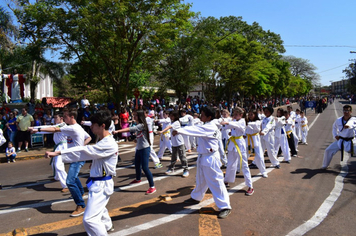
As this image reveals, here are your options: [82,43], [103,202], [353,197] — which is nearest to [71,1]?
[82,43]

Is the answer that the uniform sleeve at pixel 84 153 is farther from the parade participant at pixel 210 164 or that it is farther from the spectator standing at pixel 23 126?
the spectator standing at pixel 23 126

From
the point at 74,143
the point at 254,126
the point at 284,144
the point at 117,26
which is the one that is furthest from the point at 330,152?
the point at 117,26

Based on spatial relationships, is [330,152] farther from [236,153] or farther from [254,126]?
[236,153]

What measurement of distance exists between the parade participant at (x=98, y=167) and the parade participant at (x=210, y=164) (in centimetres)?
140

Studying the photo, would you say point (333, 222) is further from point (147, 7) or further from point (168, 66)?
point (168, 66)

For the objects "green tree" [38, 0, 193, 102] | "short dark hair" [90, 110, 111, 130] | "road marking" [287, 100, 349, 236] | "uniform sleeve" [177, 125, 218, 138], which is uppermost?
"green tree" [38, 0, 193, 102]

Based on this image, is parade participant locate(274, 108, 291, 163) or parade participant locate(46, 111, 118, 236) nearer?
parade participant locate(46, 111, 118, 236)

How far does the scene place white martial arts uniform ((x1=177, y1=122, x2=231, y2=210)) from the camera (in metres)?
5.30

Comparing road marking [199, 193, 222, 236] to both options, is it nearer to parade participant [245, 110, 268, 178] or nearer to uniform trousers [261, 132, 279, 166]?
parade participant [245, 110, 268, 178]

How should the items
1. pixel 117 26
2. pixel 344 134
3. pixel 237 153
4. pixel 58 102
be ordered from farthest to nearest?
pixel 58 102, pixel 117 26, pixel 344 134, pixel 237 153

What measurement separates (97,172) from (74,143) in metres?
2.34

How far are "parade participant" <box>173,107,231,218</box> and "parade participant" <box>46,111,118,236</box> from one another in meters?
1.40

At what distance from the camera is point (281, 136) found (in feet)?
33.6

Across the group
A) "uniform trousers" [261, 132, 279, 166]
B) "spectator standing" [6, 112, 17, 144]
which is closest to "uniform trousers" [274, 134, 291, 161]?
"uniform trousers" [261, 132, 279, 166]
